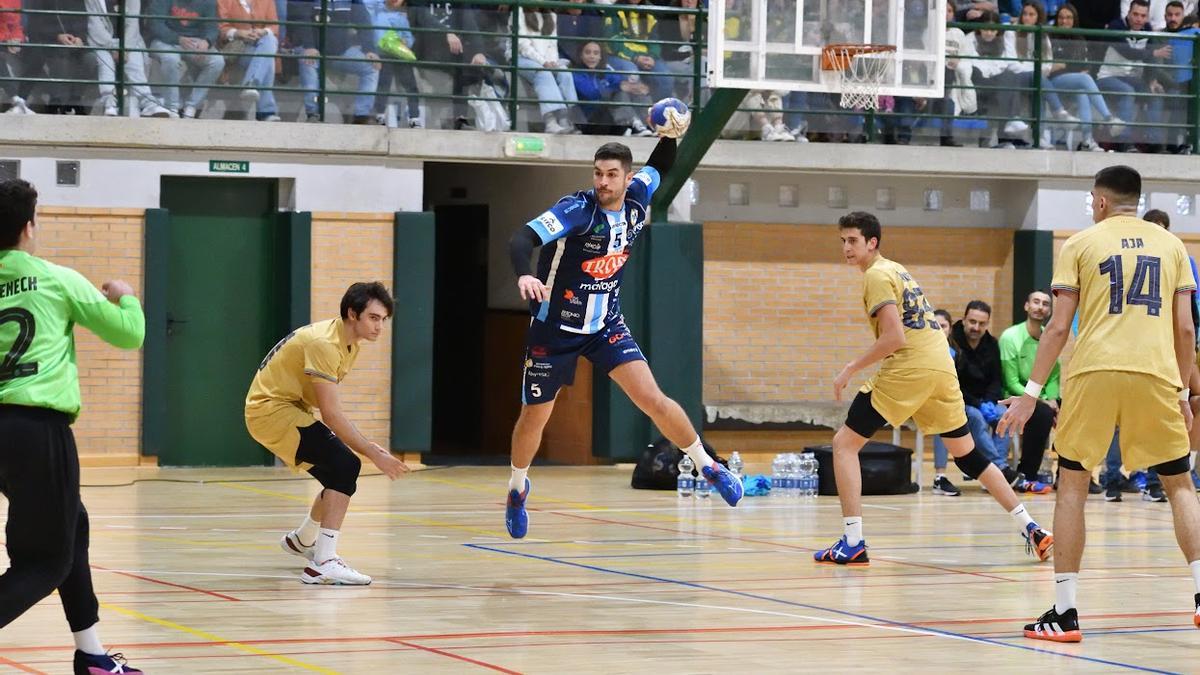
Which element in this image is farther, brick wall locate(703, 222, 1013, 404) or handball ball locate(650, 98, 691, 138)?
brick wall locate(703, 222, 1013, 404)

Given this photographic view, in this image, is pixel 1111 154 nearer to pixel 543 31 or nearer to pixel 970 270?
pixel 970 270

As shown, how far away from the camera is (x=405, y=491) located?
1492 cm

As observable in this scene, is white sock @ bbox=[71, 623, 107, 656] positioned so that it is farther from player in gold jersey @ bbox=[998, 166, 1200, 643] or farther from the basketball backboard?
the basketball backboard

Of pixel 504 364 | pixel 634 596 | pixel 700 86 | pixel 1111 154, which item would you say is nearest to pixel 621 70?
pixel 700 86

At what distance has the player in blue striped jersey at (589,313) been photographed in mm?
9781

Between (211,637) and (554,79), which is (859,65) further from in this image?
(211,637)

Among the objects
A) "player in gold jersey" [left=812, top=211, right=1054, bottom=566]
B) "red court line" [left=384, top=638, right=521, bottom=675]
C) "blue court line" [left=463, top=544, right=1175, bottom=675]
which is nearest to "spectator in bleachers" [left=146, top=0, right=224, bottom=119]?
"blue court line" [left=463, top=544, right=1175, bottom=675]

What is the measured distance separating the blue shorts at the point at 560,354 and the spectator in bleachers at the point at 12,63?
8262 mm

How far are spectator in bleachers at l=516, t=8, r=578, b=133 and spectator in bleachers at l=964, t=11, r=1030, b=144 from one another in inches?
172

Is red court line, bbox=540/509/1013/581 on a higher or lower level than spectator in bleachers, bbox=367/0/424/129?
lower

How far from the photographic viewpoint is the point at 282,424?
887 centimetres

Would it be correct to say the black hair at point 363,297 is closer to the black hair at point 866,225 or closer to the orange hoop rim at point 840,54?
the black hair at point 866,225

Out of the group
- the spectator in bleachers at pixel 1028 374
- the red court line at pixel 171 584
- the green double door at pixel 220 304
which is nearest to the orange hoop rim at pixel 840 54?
the spectator in bleachers at pixel 1028 374

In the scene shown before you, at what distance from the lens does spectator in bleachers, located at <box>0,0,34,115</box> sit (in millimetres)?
16375
